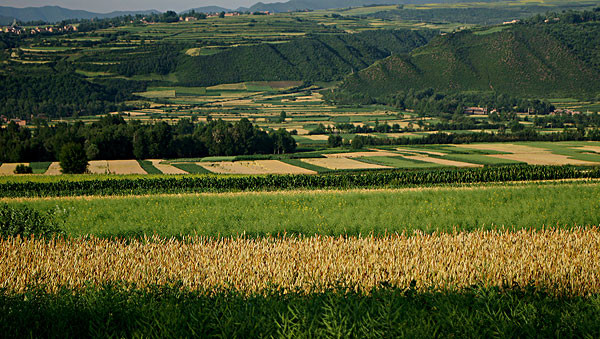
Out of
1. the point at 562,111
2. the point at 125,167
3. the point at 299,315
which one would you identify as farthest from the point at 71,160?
the point at 562,111

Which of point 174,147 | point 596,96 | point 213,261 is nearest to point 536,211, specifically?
point 213,261

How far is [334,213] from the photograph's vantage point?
88.9 feet

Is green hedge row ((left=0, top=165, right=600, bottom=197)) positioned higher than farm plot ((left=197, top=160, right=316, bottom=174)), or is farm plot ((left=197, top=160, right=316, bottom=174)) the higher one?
green hedge row ((left=0, top=165, right=600, bottom=197))

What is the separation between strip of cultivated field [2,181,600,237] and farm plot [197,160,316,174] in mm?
35487

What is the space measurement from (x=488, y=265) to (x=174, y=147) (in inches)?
3243

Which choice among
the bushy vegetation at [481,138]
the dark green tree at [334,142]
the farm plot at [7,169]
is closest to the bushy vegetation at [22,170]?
the farm plot at [7,169]

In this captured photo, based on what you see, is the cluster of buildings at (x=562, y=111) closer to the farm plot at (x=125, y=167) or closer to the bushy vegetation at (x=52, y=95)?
the farm plot at (x=125, y=167)

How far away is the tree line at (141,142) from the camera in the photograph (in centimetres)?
8544

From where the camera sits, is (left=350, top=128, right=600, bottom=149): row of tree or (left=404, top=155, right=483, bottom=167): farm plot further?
(left=350, top=128, right=600, bottom=149): row of tree

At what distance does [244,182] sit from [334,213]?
25738 mm

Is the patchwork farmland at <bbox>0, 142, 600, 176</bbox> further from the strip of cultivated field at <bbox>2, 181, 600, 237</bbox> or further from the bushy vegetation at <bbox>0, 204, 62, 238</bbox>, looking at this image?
the bushy vegetation at <bbox>0, 204, 62, 238</bbox>

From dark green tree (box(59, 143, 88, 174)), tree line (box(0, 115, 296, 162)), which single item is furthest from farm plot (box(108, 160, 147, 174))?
tree line (box(0, 115, 296, 162))

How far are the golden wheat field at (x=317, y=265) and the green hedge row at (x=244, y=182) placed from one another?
34.2 m

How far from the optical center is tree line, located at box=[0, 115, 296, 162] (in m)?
85.4
